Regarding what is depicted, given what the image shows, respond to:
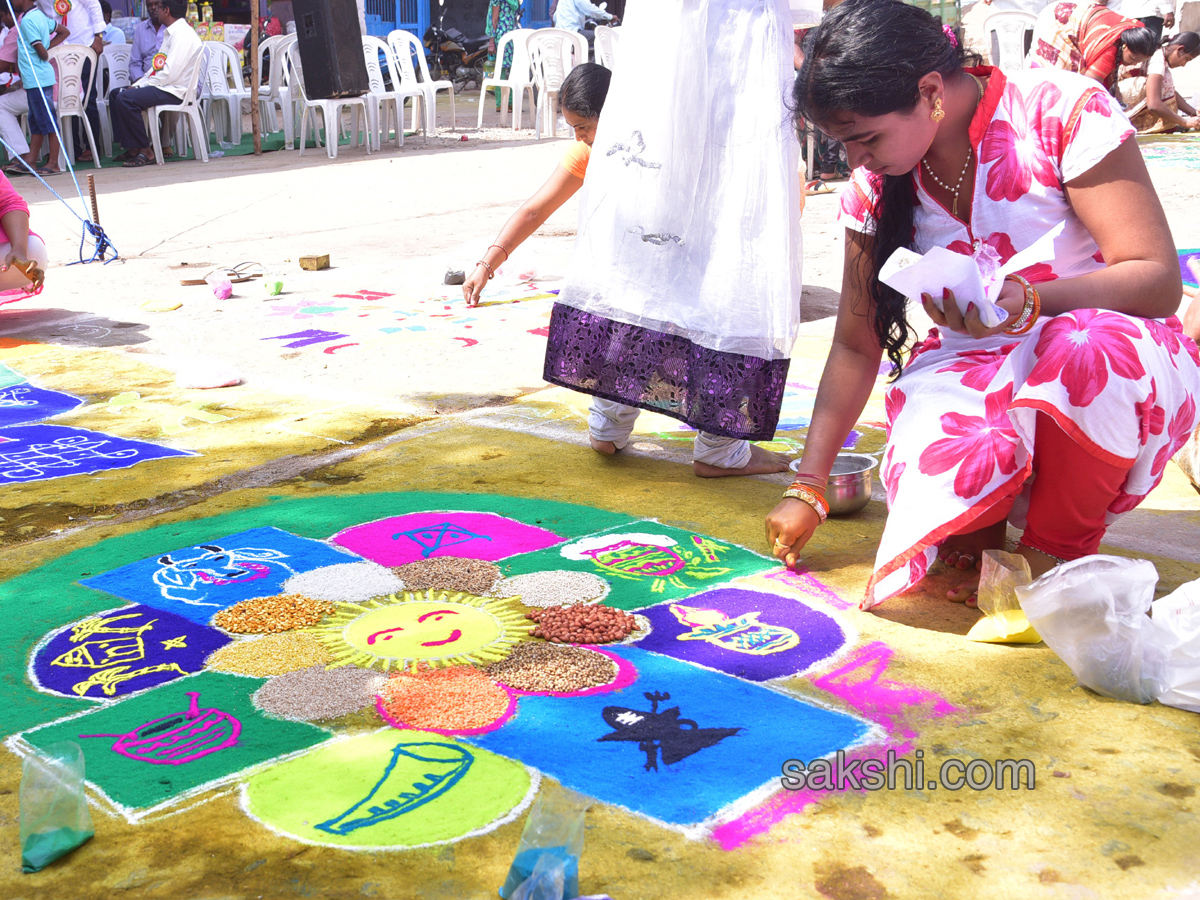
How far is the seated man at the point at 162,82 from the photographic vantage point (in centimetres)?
966

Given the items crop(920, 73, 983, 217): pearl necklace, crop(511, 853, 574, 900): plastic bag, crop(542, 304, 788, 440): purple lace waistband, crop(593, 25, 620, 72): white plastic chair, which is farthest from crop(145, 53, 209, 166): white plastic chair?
crop(511, 853, 574, 900): plastic bag

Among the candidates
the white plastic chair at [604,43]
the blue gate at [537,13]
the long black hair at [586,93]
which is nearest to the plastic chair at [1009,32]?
the white plastic chair at [604,43]

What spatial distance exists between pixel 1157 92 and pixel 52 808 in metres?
11.7

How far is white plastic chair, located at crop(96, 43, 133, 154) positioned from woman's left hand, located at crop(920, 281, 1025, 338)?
10217mm

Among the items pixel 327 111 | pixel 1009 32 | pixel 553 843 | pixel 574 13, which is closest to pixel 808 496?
pixel 553 843

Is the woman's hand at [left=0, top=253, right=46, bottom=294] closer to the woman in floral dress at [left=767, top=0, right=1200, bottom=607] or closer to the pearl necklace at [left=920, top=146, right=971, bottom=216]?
the woman in floral dress at [left=767, top=0, right=1200, bottom=607]

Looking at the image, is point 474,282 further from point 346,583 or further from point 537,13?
point 537,13

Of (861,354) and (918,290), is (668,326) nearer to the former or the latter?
(861,354)

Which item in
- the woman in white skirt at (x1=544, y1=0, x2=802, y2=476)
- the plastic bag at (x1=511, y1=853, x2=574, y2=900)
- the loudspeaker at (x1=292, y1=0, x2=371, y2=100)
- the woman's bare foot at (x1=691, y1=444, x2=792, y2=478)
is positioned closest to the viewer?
the plastic bag at (x1=511, y1=853, x2=574, y2=900)

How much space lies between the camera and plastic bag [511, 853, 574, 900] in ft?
3.87

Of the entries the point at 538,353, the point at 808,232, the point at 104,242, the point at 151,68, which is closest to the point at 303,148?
the point at 151,68

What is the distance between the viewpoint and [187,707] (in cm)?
165

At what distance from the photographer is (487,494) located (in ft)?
8.52

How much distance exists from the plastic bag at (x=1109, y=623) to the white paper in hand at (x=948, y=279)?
41 cm
